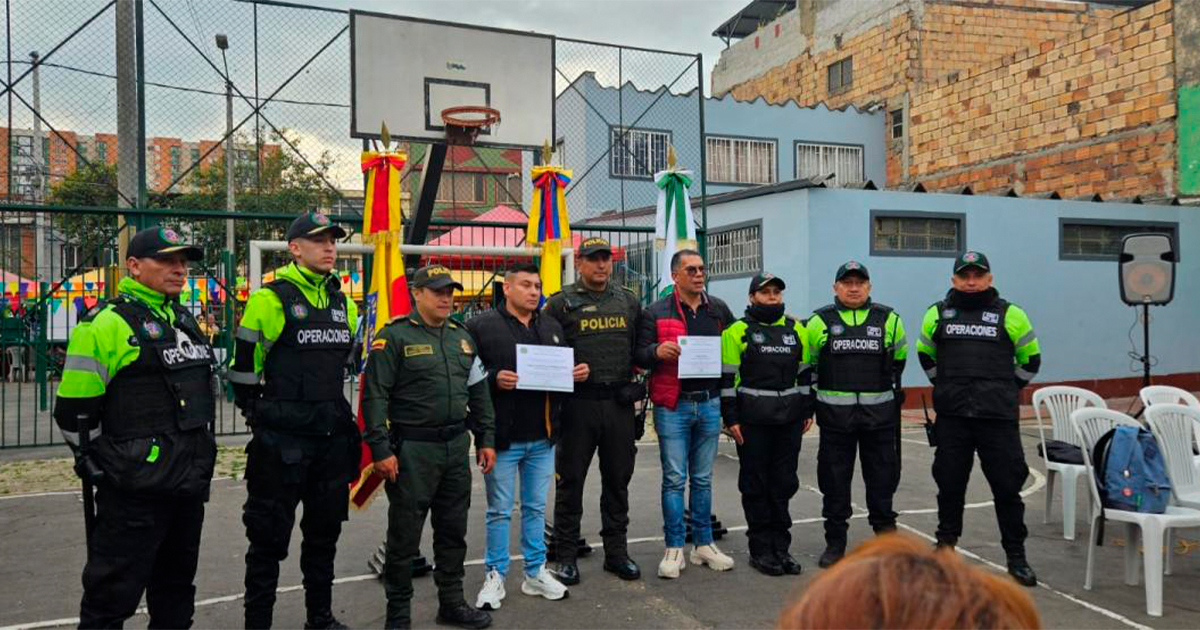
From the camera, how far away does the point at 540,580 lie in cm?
465

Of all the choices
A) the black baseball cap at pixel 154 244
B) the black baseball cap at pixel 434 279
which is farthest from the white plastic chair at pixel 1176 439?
the black baseball cap at pixel 154 244

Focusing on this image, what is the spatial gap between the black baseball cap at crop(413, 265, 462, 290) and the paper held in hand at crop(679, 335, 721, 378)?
152 cm

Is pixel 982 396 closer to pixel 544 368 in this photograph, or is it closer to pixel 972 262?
pixel 972 262

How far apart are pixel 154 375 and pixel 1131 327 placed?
15.7m

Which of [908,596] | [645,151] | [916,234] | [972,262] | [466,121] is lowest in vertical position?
[908,596]

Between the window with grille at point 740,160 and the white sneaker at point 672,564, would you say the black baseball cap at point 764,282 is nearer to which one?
the white sneaker at point 672,564

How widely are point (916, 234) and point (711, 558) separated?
9.59m

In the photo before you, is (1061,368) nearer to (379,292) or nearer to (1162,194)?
(1162,194)

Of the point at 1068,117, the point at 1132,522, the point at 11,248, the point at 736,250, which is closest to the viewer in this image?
the point at 1132,522

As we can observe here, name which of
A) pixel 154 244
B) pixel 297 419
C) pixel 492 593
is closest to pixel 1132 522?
pixel 492 593

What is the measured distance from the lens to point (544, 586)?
15.2ft

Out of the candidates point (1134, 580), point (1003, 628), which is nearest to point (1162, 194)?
point (1134, 580)

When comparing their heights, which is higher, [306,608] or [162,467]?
[162,467]

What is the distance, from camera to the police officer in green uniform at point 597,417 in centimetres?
490
